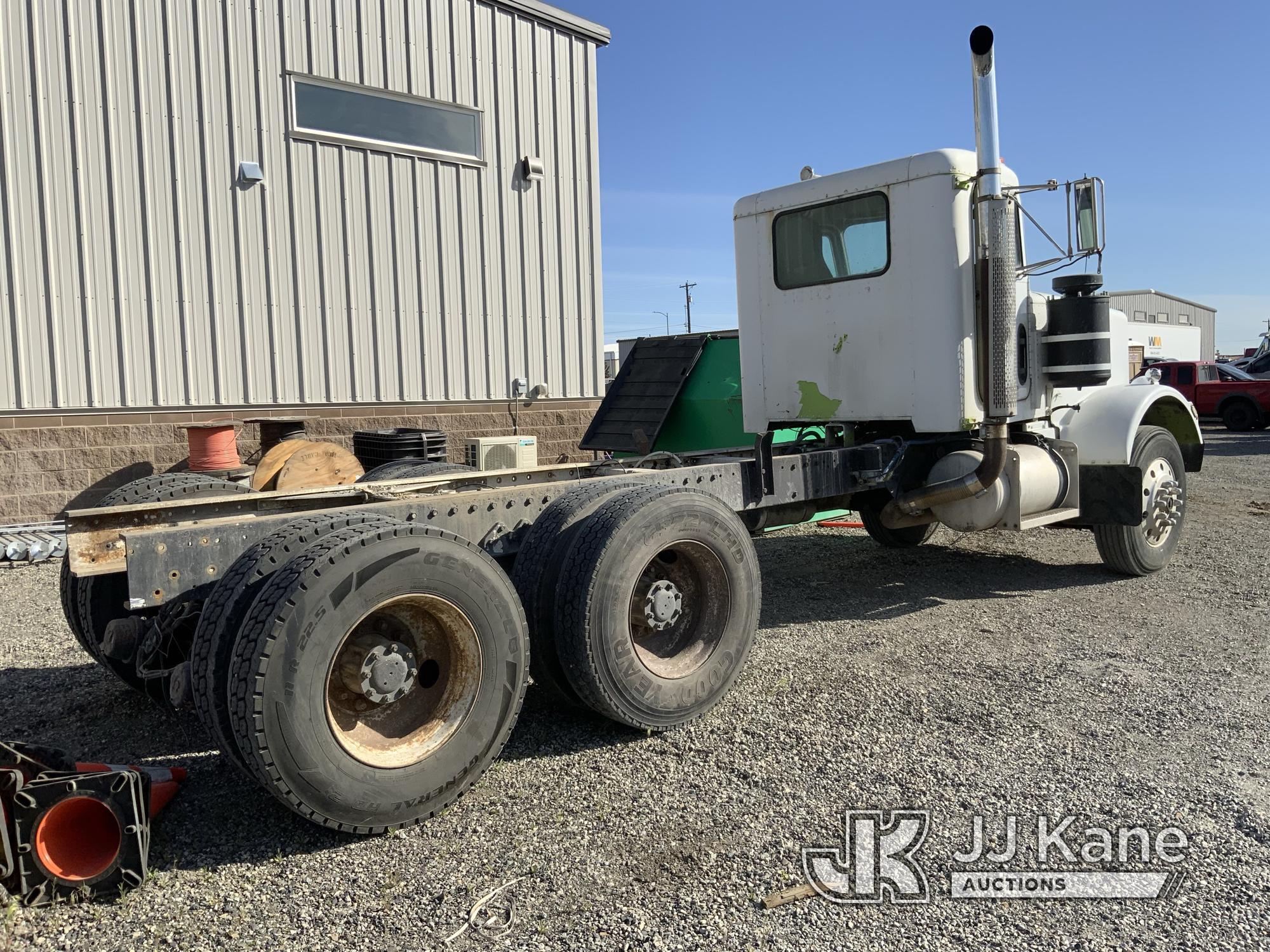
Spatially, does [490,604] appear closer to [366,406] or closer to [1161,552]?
[1161,552]

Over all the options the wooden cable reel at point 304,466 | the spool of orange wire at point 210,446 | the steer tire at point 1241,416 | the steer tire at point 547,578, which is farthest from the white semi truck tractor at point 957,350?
the steer tire at point 1241,416

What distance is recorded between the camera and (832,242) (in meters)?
6.04

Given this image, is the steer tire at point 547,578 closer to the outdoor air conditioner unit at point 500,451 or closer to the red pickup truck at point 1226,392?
the outdoor air conditioner unit at point 500,451

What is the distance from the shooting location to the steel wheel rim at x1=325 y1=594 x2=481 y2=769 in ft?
10.0

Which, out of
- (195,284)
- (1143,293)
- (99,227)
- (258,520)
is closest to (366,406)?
(195,284)

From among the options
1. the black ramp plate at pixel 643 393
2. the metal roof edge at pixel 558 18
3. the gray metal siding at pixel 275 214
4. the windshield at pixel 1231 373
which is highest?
the metal roof edge at pixel 558 18

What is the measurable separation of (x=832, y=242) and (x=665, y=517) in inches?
118

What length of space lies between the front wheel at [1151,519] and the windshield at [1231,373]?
20479 millimetres

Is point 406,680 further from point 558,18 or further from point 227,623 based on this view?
point 558,18

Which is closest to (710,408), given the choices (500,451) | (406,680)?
(500,451)

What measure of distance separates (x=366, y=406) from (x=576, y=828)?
8173 millimetres

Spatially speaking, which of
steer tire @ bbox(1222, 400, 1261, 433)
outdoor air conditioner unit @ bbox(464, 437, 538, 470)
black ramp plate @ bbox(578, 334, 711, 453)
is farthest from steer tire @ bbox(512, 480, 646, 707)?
steer tire @ bbox(1222, 400, 1261, 433)

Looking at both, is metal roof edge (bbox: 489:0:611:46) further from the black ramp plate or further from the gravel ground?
the gravel ground

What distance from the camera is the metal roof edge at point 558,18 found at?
452 inches
